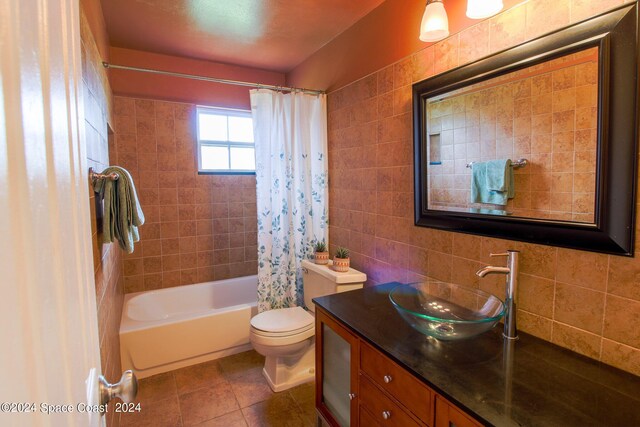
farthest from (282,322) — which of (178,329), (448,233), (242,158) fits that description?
(242,158)

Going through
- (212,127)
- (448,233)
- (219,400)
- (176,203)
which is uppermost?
(212,127)

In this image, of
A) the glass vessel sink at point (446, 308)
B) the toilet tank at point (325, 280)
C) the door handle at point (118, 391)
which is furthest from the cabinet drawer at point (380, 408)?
the door handle at point (118, 391)

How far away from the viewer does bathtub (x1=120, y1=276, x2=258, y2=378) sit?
2402mm

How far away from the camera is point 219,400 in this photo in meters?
2.20

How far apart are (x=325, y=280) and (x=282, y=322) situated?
0.42 meters

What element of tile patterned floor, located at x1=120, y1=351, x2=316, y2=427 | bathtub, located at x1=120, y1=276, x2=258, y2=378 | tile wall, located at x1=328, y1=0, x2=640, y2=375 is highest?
tile wall, located at x1=328, y1=0, x2=640, y2=375

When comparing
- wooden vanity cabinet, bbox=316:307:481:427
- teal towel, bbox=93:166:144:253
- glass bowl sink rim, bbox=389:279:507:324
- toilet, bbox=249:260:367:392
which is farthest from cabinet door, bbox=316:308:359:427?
teal towel, bbox=93:166:144:253

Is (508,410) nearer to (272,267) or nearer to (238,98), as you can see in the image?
(272,267)

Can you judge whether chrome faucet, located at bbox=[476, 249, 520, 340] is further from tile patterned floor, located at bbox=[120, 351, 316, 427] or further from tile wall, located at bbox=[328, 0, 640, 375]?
tile patterned floor, located at bbox=[120, 351, 316, 427]

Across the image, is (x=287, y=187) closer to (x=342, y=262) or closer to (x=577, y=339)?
(x=342, y=262)

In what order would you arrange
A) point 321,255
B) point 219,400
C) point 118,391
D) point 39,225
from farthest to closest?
1. point 321,255
2. point 219,400
3. point 118,391
4. point 39,225

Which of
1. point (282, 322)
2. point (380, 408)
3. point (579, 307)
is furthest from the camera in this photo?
point (282, 322)

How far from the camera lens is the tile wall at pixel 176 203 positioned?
290cm

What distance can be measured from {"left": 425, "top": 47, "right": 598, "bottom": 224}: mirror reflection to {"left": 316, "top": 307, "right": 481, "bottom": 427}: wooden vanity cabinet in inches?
31.4
